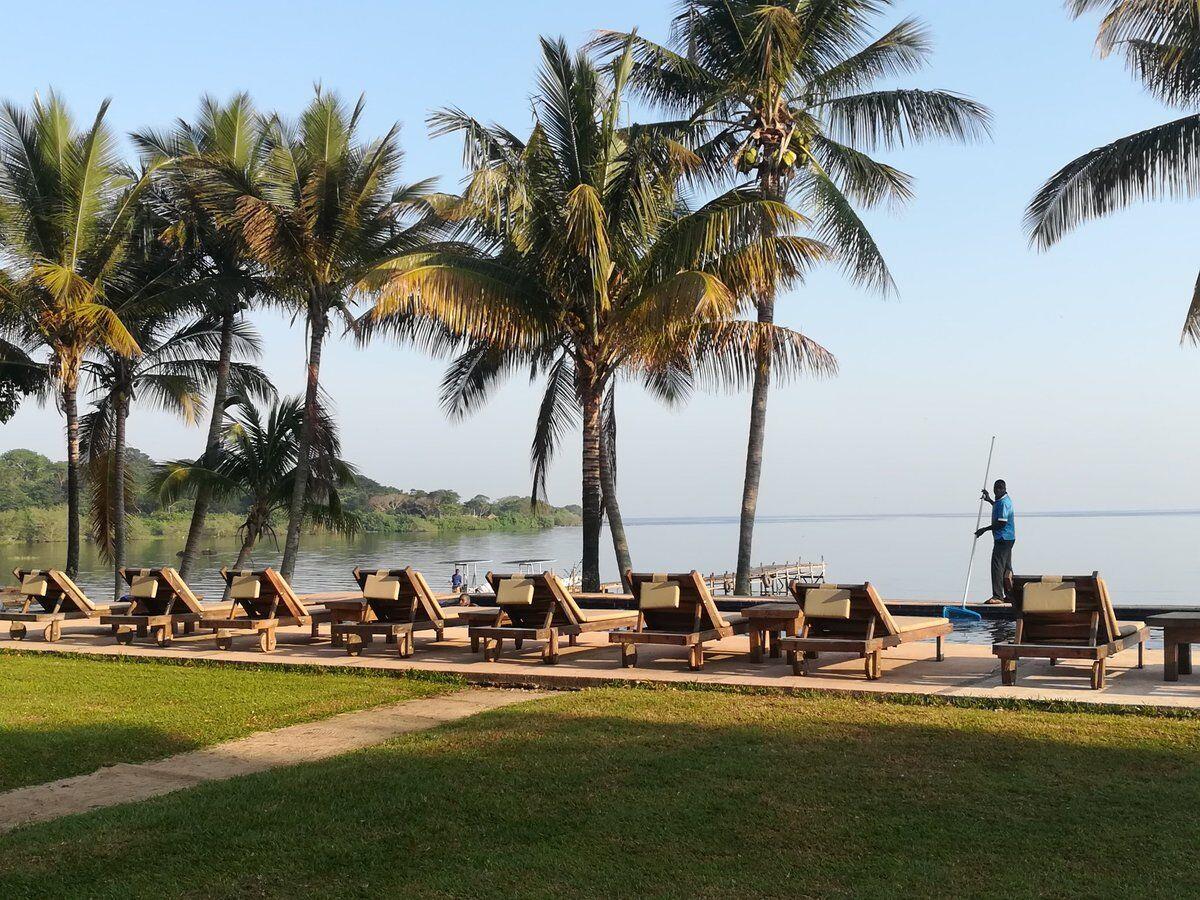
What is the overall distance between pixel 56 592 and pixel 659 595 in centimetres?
843

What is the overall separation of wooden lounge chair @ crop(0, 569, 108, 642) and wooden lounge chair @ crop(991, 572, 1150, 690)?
10485mm

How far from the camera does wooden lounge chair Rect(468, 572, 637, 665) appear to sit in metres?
10.5

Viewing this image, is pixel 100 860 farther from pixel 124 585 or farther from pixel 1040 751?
pixel 124 585

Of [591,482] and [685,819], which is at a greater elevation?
[591,482]

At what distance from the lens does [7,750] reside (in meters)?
7.17

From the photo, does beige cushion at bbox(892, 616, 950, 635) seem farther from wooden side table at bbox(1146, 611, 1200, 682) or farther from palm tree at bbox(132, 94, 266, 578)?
palm tree at bbox(132, 94, 266, 578)

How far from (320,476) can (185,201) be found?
5.95 m

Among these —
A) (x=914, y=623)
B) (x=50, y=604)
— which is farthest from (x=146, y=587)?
(x=914, y=623)

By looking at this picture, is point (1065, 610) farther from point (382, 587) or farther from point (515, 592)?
point (382, 587)

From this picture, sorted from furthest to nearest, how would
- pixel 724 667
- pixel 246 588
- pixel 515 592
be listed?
pixel 246 588 → pixel 515 592 → pixel 724 667

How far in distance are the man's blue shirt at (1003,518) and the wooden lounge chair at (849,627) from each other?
4.36 m

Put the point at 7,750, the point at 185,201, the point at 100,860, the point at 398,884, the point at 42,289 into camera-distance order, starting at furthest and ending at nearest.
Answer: the point at 185,201
the point at 42,289
the point at 7,750
the point at 100,860
the point at 398,884

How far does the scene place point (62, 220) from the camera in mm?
20391

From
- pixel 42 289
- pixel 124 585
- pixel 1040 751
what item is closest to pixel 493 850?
pixel 1040 751
